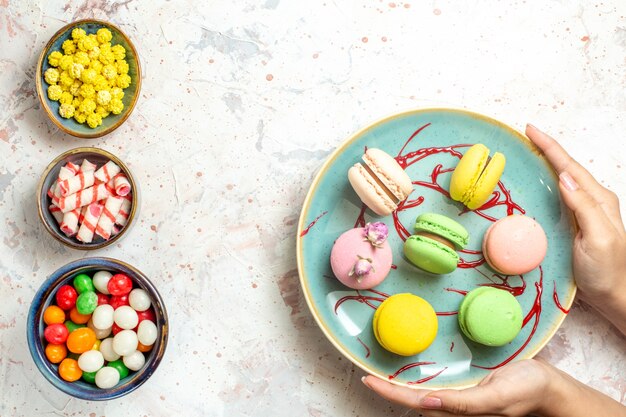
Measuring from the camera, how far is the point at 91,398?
3.75 feet

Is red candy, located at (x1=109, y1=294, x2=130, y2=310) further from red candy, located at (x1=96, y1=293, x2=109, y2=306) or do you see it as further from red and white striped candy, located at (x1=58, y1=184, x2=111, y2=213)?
red and white striped candy, located at (x1=58, y1=184, x2=111, y2=213)

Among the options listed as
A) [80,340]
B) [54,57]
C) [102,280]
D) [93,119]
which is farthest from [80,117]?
[80,340]

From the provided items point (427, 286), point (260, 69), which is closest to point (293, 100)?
point (260, 69)

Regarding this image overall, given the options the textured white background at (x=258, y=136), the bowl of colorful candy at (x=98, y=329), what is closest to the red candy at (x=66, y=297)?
the bowl of colorful candy at (x=98, y=329)

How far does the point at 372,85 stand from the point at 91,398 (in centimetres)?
81

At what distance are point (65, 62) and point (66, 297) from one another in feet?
1.51

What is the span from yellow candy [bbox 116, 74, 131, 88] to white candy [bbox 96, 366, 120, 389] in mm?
549

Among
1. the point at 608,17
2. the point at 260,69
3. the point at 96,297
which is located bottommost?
the point at 96,297

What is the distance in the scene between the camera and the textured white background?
1221 millimetres

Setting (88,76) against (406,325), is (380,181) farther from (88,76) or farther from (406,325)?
(88,76)

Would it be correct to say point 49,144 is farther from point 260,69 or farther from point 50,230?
point 260,69

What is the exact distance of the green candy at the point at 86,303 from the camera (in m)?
1.14

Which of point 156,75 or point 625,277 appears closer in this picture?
point 625,277

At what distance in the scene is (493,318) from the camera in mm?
1061
